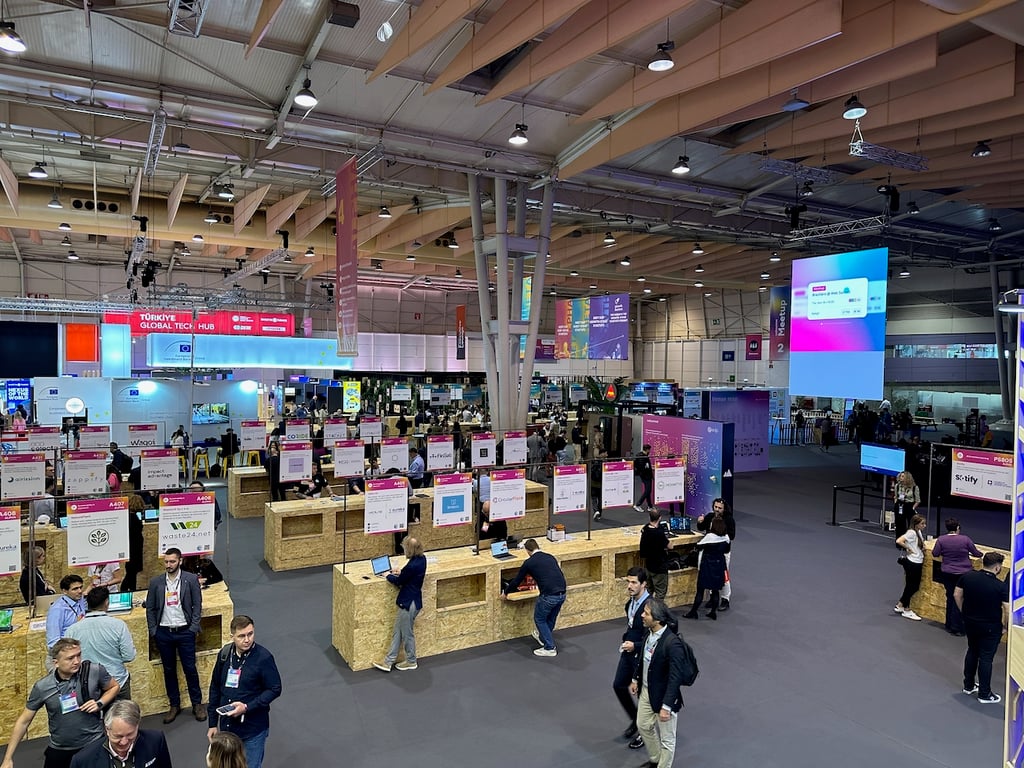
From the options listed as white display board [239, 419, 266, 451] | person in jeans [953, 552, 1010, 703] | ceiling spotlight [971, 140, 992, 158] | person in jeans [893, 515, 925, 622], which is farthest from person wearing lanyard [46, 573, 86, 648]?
ceiling spotlight [971, 140, 992, 158]

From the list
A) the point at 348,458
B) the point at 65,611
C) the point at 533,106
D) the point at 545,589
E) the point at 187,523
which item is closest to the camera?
the point at 65,611

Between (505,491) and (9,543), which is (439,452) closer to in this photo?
(505,491)

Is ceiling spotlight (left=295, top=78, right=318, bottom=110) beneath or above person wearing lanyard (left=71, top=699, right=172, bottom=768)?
above

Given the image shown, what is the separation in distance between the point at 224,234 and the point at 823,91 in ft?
50.2

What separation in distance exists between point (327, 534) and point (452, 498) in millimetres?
3276

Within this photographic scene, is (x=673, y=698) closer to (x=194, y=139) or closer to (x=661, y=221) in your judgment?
(x=194, y=139)

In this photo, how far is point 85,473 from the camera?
1031 centimetres

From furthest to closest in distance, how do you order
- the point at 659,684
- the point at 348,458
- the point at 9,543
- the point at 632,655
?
the point at 348,458 < the point at 9,543 < the point at 632,655 < the point at 659,684

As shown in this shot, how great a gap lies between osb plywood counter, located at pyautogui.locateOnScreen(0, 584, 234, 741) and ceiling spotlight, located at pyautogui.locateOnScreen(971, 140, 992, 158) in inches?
470

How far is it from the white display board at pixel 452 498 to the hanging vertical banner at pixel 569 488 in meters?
1.08

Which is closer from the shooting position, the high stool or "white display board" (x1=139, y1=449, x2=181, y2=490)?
"white display board" (x1=139, y1=449, x2=181, y2=490)

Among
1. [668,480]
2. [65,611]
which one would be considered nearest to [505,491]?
[668,480]

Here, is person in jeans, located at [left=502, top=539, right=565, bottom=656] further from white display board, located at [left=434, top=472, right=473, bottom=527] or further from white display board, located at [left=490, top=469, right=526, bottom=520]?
white display board, located at [left=434, top=472, right=473, bottom=527]

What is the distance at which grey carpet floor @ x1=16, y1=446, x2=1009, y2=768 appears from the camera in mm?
5031
